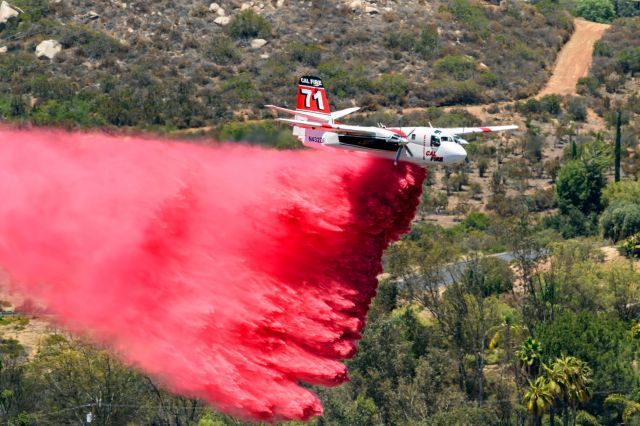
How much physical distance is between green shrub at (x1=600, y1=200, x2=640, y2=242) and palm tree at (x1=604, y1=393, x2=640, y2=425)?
32.8m

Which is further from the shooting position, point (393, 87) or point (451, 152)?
point (393, 87)

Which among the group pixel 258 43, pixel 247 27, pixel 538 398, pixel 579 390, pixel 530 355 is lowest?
pixel 538 398

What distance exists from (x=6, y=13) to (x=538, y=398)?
107 m

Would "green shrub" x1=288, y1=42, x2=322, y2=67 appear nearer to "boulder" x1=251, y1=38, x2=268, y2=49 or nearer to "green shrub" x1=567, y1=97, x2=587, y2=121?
"boulder" x1=251, y1=38, x2=268, y2=49

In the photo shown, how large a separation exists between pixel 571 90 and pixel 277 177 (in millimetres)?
128965

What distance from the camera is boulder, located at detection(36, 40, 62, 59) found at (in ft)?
603

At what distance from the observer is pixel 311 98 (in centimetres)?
8262

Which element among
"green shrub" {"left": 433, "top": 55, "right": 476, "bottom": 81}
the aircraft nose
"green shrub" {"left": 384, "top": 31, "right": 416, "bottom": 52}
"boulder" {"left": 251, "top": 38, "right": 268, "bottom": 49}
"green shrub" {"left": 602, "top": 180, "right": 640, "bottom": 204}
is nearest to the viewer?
the aircraft nose

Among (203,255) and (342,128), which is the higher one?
(342,128)

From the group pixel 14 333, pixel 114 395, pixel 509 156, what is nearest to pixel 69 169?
pixel 114 395

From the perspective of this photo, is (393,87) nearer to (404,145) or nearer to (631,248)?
(631,248)

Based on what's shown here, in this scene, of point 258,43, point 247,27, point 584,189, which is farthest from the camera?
point 247,27

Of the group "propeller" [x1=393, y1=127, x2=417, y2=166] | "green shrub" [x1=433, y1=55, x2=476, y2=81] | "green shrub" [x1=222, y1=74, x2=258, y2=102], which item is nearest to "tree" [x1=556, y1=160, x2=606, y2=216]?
"green shrub" [x1=433, y1=55, x2=476, y2=81]

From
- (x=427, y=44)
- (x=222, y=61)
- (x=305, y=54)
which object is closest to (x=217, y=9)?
(x=222, y=61)
